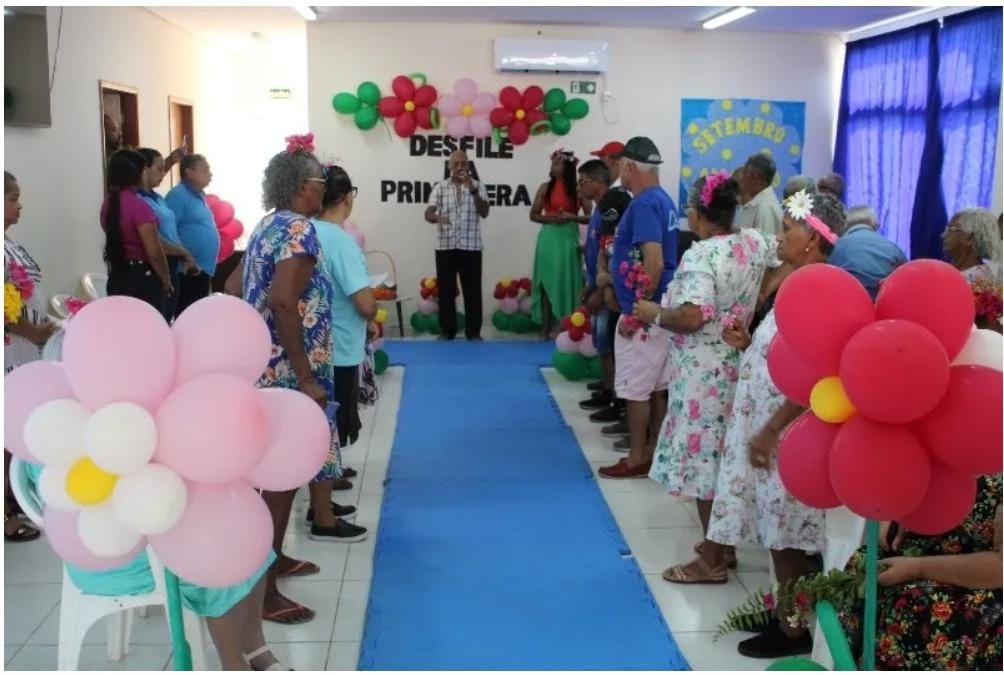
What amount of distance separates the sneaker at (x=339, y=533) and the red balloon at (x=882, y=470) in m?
2.20

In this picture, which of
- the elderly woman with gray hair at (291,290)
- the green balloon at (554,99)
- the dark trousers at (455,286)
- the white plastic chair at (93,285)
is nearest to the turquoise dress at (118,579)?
the elderly woman with gray hair at (291,290)

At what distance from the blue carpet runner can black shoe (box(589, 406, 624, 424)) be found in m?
0.20

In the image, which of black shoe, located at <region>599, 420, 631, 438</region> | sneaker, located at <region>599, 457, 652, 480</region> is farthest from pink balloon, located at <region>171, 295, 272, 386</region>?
black shoe, located at <region>599, 420, 631, 438</region>

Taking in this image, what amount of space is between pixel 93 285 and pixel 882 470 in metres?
4.94

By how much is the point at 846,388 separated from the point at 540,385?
4.40m

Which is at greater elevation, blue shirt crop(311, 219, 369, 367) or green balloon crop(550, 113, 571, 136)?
green balloon crop(550, 113, 571, 136)

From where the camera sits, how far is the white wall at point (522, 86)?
7547 millimetres

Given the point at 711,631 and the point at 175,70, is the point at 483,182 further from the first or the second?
the point at 711,631

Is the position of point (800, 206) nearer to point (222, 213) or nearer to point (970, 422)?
point (970, 422)

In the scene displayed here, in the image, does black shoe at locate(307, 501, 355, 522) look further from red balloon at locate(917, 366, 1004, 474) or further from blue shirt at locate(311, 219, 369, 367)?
red balloon at locate(917, 366, 1004, 474)

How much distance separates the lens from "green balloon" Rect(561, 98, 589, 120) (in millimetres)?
7547

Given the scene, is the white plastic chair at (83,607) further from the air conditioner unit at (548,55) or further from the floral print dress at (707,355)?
the air conditioner unit at (548,55)

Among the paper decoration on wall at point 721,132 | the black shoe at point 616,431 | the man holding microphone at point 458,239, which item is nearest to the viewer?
the black shoe at point 616,431

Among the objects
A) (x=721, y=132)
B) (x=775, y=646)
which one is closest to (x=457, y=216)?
(x=721, y=132)
